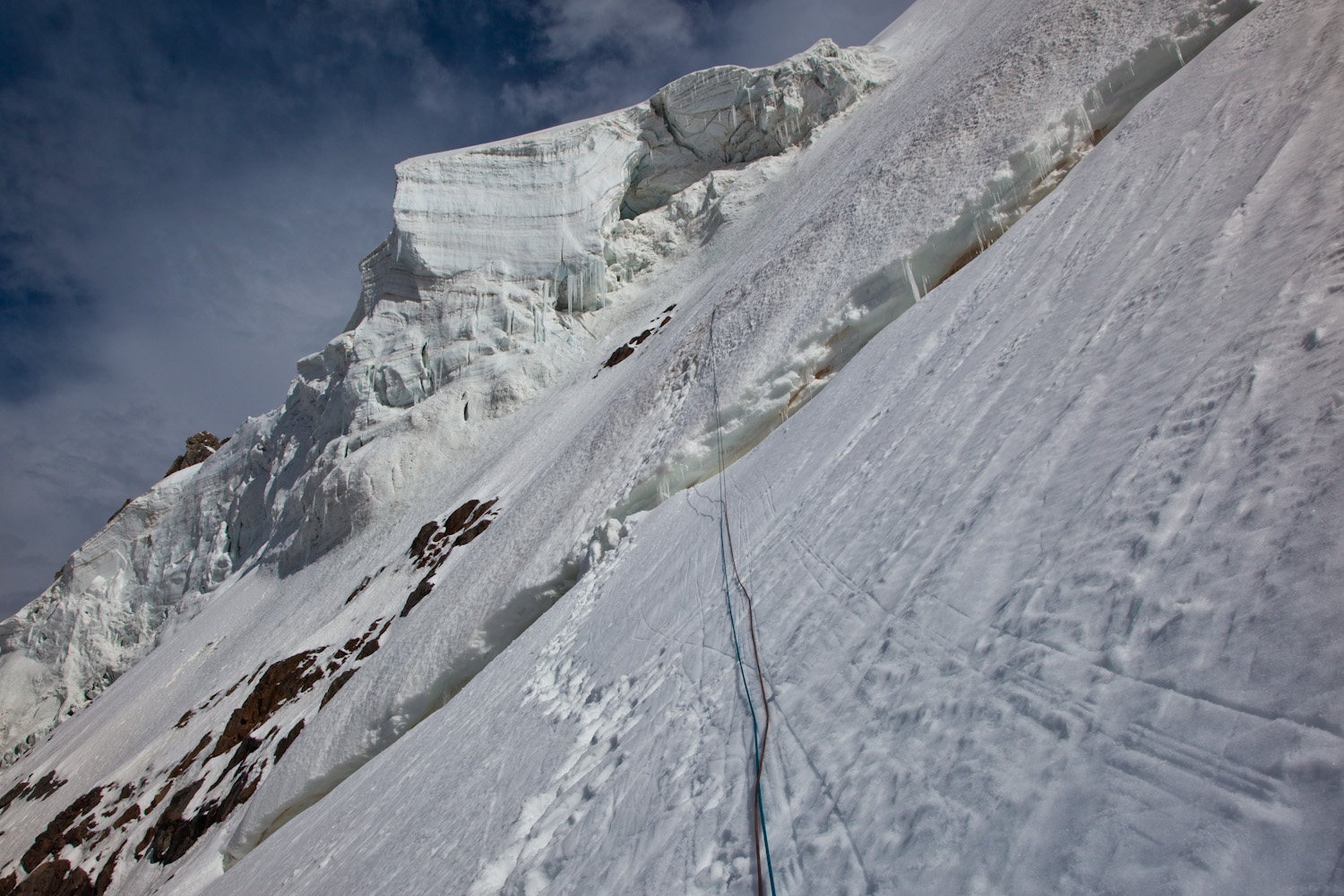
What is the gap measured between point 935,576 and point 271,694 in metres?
13.8

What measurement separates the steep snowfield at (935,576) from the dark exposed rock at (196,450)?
25.2 meters

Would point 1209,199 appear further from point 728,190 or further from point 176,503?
point 176,503

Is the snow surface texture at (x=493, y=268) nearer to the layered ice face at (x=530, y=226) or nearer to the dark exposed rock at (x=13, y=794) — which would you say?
the layered ice face at (x=530, y=226)

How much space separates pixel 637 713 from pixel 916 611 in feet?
5.29

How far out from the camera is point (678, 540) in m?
5.57

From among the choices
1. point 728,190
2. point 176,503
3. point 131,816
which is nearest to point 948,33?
point 728,190

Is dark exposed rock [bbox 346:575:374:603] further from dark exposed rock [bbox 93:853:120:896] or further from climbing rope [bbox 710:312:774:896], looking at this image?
climbing rope [bbox 710:312:774:896]

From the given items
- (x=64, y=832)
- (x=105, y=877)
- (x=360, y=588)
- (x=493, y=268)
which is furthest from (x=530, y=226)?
(x=64, y=832)

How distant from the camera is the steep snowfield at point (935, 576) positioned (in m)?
1.41

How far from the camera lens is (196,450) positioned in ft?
114

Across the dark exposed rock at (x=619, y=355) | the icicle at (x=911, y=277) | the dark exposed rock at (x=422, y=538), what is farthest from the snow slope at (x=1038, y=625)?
the dark exposed rock at (x=619, y=355)

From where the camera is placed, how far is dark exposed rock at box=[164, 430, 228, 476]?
34.2 m

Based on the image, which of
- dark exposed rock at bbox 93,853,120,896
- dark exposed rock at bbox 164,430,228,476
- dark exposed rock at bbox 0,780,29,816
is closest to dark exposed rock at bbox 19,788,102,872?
dark exposed rock at bbox 93,853,120,896

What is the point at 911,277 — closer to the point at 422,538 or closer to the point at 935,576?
the point at 935,576
